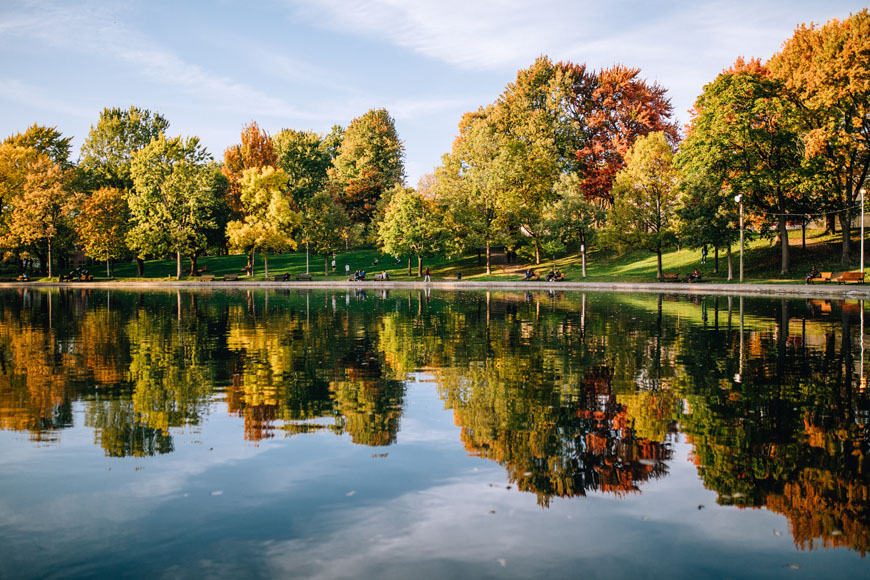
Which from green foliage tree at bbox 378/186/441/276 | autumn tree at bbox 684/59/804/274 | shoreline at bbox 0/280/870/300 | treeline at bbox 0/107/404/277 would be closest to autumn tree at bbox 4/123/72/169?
treeline at bbox 0/107/404/277

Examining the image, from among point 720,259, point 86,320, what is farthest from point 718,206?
point 86,320

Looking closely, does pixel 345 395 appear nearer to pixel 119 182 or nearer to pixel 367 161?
pixel 367 161

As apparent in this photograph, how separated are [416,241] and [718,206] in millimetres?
28177

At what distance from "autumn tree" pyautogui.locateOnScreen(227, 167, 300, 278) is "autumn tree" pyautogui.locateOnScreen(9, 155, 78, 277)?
19.7m

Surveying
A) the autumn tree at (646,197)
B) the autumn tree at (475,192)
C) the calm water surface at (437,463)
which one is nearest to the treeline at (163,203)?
the autumn tree at (475,192)

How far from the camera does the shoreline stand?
134 feet

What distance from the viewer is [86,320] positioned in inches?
1107

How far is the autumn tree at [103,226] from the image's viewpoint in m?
73.9

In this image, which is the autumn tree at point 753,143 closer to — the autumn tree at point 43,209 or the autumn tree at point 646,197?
the autumn tree at point 646,197

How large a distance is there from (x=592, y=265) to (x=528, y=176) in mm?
11371

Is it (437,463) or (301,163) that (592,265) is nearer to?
(301,163)

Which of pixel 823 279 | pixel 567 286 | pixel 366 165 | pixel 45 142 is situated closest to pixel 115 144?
pixel 45 142

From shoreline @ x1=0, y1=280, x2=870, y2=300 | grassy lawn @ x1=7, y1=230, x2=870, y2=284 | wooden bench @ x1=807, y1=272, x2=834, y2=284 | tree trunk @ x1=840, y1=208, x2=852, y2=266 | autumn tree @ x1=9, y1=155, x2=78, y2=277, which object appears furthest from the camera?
autumn tree @ x1=9, y1=155, x2=78, y2=277

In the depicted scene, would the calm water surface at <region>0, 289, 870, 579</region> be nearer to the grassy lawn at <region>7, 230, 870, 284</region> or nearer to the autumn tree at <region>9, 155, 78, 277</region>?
the grassy lawn at <region>7, 230, 870, 284</region>
